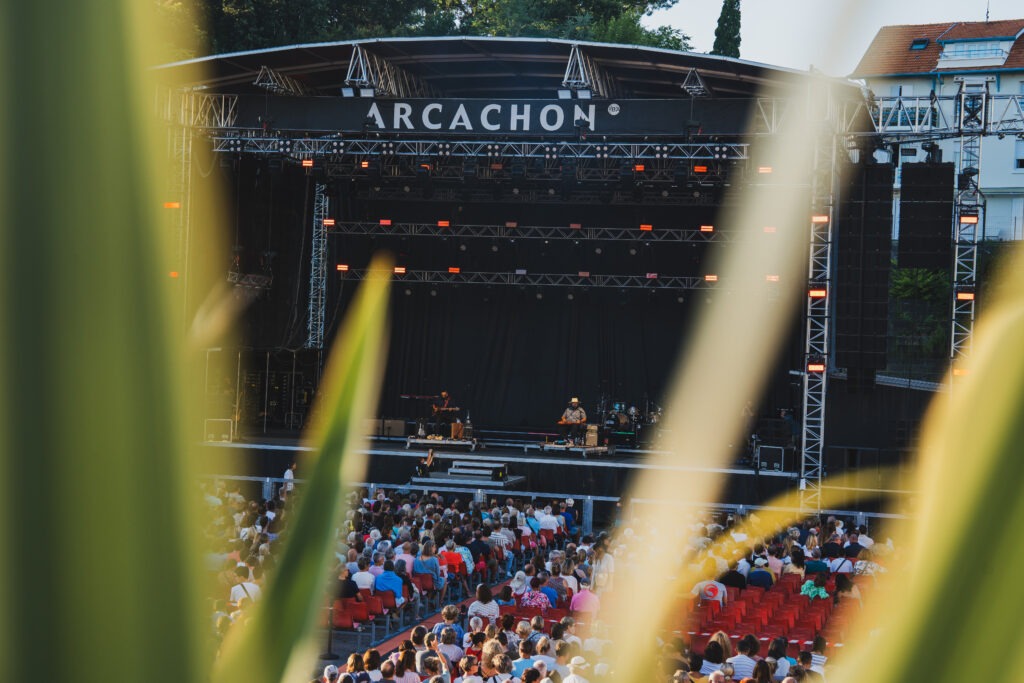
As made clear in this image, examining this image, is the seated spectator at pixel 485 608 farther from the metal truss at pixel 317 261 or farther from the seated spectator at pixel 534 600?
the metal truss at pixel 317 261

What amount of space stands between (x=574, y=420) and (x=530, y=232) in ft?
13.9

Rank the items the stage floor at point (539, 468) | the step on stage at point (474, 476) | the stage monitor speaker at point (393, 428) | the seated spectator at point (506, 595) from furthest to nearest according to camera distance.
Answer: the stage monitor speaker at point (393, 428), the step on stage at point (474, 476), the stage floor at point (539, 468), the seated spectator at point (506, 595)

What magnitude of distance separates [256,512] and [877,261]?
1004 centimetres

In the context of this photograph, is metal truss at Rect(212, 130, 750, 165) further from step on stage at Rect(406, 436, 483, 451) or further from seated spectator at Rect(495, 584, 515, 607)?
seated spectator at Rect(495, 584, 515, 607)

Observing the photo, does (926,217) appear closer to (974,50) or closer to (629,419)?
(629,419)

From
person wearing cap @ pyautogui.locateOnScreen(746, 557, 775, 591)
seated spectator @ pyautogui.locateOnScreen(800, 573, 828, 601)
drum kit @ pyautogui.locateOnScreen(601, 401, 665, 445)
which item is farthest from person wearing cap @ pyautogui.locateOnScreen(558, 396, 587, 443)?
seated spectator @ pyautogui.locateOnScreen(800, 573, 828, 601)

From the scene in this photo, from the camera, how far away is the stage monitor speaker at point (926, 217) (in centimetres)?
1719

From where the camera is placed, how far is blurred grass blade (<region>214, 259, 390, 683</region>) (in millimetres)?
490

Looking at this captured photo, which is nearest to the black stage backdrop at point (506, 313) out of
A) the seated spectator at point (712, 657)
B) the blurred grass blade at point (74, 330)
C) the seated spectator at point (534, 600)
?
the seated spectator at point (534, 600)

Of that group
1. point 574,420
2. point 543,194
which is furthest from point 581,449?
point 543,194

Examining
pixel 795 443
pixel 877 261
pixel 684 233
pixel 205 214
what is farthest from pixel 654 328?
pixel 205 214

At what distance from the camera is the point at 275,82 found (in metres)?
20.2

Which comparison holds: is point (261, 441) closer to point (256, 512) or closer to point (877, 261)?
point (256, 512)

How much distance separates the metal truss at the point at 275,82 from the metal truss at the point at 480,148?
0.89 m
